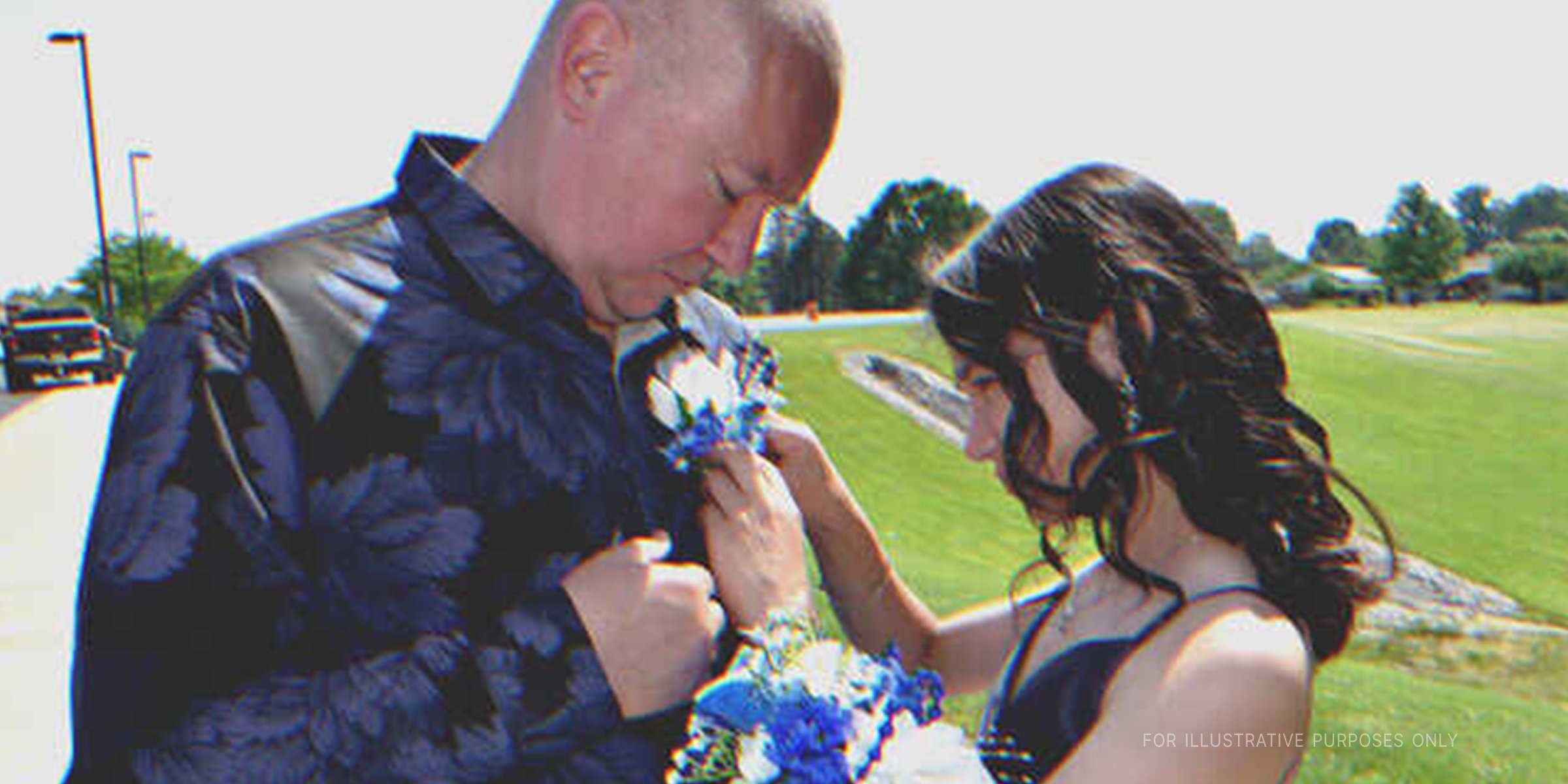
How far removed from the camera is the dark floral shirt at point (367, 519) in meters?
1.51

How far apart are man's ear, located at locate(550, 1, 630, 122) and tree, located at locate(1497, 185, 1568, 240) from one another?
633 feet

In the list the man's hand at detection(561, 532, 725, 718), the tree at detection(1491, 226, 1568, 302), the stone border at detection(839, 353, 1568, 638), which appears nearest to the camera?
the man's hand at detection(561, 532, 725, 718)

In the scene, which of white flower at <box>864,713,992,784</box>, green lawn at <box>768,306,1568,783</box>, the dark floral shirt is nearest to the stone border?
green lawn at <box>768,306,1568,783</box>

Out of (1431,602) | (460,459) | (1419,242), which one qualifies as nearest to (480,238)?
(460,459)

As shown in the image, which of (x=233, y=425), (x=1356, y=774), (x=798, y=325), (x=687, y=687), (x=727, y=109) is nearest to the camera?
(x=233, y=425)

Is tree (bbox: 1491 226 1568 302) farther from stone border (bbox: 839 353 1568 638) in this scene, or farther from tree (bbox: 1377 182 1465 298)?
stone border (bbox: 839 353 1568 638)

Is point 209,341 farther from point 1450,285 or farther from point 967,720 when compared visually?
point 1450,285

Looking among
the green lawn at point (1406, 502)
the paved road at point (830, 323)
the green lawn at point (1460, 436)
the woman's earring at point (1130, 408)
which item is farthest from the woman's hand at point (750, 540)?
the paved road at point (830, 323)

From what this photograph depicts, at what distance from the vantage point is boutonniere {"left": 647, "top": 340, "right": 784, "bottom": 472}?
2.06 m

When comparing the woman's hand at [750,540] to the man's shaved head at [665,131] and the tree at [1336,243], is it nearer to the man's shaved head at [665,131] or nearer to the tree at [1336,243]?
the man's shaved head at [665,131]

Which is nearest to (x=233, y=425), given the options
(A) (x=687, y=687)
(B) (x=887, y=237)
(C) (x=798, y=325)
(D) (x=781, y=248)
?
(A) (x=687, y=687)

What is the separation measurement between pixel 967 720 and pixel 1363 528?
66.8ft

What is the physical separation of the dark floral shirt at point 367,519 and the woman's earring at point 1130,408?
104 centimetres

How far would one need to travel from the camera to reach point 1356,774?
20.5 ft
